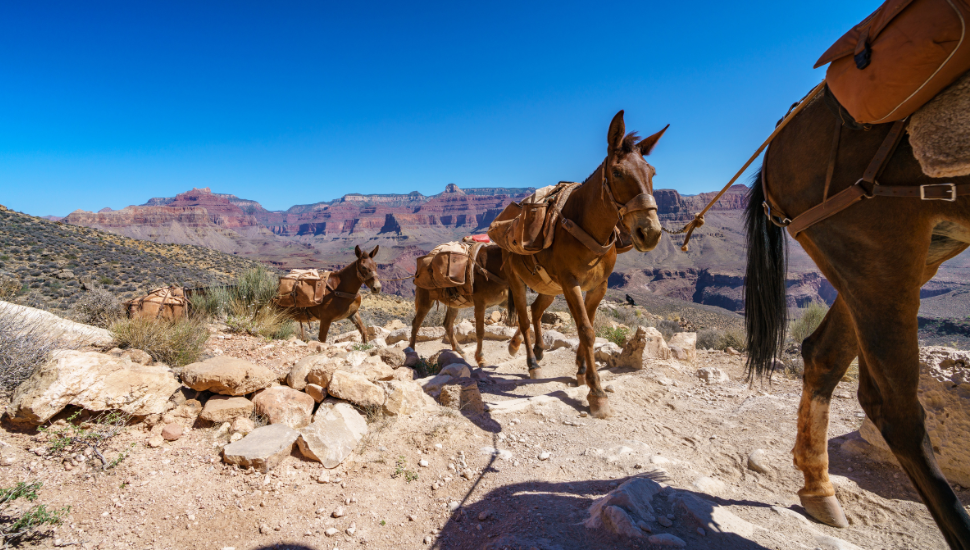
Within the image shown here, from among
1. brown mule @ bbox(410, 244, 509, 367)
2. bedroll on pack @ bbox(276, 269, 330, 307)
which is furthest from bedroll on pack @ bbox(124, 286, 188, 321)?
brown mule @ bbox(410, 244, 509, 367)

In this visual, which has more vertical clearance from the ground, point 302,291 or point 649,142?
point 649,142

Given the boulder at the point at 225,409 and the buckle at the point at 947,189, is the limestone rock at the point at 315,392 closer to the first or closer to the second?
the boulder at the point at 225,409

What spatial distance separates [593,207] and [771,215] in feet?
6.19

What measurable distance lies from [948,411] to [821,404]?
1.15 m

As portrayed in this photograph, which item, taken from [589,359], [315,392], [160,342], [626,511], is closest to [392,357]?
[315,392]

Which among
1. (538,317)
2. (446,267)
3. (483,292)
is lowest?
(538,317)

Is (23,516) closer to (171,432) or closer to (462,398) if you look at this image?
(171,432)

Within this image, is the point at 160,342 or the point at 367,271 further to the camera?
the point at 367,271

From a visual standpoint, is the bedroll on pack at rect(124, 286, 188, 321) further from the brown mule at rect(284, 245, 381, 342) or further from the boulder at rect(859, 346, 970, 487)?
the boulder at rect(859, 346, 970, 487)

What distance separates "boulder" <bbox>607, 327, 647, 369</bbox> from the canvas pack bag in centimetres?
450

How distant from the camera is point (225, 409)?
351 centimetres

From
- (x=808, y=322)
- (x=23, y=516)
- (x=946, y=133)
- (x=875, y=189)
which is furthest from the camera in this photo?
(x=808, y=322)

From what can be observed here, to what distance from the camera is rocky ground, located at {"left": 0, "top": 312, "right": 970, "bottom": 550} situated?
2.31 m

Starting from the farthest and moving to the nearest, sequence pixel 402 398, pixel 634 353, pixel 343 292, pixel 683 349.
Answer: pixel 343 292, pixel 683 349, pixel 634 353, pixel 402 398
